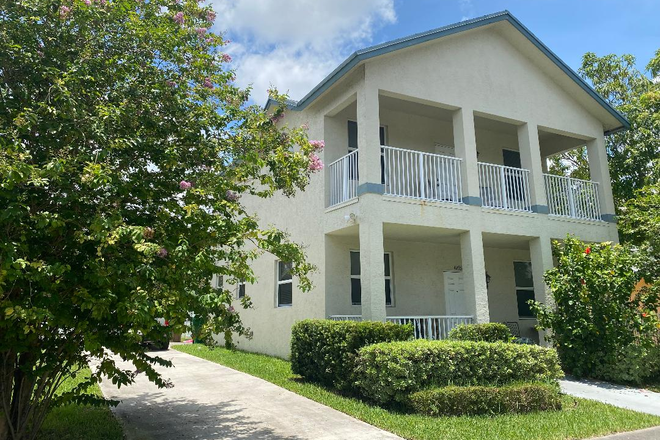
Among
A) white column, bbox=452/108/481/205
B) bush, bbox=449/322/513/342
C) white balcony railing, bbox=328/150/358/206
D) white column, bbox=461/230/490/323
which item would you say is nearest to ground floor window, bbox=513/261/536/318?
white column, bbox=461/230/490/323

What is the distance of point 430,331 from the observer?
1063 cm

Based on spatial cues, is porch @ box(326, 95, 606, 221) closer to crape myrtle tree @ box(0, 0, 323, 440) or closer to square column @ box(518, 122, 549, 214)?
square column @ box(518, 122, 549, 214)

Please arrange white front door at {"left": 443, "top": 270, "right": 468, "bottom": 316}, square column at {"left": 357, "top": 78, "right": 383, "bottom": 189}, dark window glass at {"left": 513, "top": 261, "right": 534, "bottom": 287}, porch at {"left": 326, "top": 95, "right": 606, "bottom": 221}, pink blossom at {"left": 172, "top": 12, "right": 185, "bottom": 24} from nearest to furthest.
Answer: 1. pink blossom at {"left": 172, "top": 12, "right": 185, "bottom": 24}
2. square column at {"left": 357, "top": 78, "right": 383, "bottom": 189}
3. porch at {"left": 326, "top": 95, "right": 606, "bottom": 221}
4. white front door at {"left": 443, "top": 270, "right": 468, "bottom": 316}
5. dark window glass at {"left": 513, "top": 261, "right": 534, "bottom": 287}

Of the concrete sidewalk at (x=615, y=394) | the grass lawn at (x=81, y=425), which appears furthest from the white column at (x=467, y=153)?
the grass lawn at (x=81, y=425)

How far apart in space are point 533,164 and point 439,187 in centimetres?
315

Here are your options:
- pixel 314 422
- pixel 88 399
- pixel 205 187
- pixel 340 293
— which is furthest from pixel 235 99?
pixel 340 293

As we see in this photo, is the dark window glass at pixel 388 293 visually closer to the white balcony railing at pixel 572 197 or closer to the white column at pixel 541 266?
the white column at pixel 541 266

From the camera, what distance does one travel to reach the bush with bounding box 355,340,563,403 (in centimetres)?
789

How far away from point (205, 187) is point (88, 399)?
10.5ft

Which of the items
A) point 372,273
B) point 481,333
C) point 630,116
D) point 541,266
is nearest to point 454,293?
point 541,266

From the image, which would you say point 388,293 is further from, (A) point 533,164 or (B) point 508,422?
(B) point 508,422

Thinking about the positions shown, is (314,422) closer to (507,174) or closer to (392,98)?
(392,98)

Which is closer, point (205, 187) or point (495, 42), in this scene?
point (205, 187)

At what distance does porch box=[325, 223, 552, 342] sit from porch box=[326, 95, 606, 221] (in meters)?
1.06
